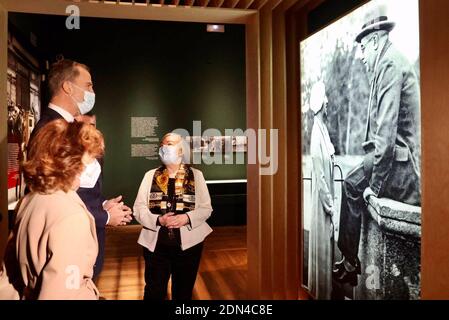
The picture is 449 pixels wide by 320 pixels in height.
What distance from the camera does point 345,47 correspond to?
7.21 ft

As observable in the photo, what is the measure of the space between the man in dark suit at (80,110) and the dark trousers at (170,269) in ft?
1.25

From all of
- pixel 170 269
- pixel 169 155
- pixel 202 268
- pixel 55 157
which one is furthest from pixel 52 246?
pixel 202 268

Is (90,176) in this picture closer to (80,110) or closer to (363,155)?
(80,110)

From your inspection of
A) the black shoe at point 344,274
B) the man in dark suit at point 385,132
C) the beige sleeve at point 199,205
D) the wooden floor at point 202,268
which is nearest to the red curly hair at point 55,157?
the wooden floor at point 202,268

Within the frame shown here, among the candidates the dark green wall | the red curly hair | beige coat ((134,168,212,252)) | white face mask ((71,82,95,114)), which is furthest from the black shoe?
white face mask ((71,82,95,114))

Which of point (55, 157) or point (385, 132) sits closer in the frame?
point (55, 157)

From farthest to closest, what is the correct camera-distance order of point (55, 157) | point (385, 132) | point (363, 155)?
point (363, 155) < point (385, 132) < point (55, 157)

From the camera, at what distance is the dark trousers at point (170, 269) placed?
2512 millimetres

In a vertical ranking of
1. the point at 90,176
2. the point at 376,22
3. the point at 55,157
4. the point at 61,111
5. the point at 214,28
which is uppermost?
the point at 214,28

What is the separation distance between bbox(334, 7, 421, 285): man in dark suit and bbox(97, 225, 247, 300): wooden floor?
138cm

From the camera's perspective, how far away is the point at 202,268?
375 centimetres

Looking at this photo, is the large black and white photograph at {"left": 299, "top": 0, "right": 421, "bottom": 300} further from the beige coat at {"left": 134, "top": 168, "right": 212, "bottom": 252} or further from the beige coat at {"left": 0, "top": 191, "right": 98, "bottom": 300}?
the beige coat at {"left": 0, "top": 191, "right": 98, "bottom": 300}

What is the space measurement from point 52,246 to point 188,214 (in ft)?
3.78

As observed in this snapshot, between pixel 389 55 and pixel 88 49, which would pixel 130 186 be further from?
pixel 389 55
